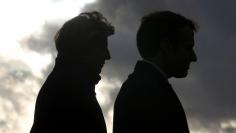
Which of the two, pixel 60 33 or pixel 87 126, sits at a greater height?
Answer: pixel 60 33

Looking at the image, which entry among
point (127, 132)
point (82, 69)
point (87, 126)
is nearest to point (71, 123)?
point (87, 126)

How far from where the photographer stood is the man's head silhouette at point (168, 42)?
693cm

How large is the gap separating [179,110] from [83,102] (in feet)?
7.50

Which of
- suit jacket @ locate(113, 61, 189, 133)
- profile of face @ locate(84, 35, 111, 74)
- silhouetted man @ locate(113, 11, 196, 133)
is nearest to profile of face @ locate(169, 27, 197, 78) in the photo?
silhouetted man @ locate(113, 11, 196, 133)

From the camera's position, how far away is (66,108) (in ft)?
27.3

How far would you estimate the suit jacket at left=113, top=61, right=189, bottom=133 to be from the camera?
6434mm

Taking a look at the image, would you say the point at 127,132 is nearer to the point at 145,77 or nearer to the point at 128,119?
the point at 128,119

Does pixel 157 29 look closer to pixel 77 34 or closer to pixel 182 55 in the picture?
pixel 182 55

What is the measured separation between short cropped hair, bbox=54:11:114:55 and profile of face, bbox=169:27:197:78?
219 centimetres

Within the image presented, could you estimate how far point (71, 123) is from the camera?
8.25 m

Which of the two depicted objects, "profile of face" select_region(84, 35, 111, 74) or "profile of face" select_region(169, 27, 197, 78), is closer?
"profile of face" select_region(169, 27, 197, 78)

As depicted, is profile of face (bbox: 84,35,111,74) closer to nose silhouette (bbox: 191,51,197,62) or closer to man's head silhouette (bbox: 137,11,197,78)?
man's head silhouette (bbox: 137,11,197,78)

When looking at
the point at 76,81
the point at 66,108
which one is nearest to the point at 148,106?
the point at 66,108

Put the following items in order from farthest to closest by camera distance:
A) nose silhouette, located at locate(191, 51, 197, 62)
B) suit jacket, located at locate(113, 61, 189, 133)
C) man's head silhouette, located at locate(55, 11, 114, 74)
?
man's head silhouette, located at locate(55, 11, 114, 74)
nose silhouette, located at locate(191, 51, 197, 62)
suit jacket, located at locate(113, 61, 189, 133)
